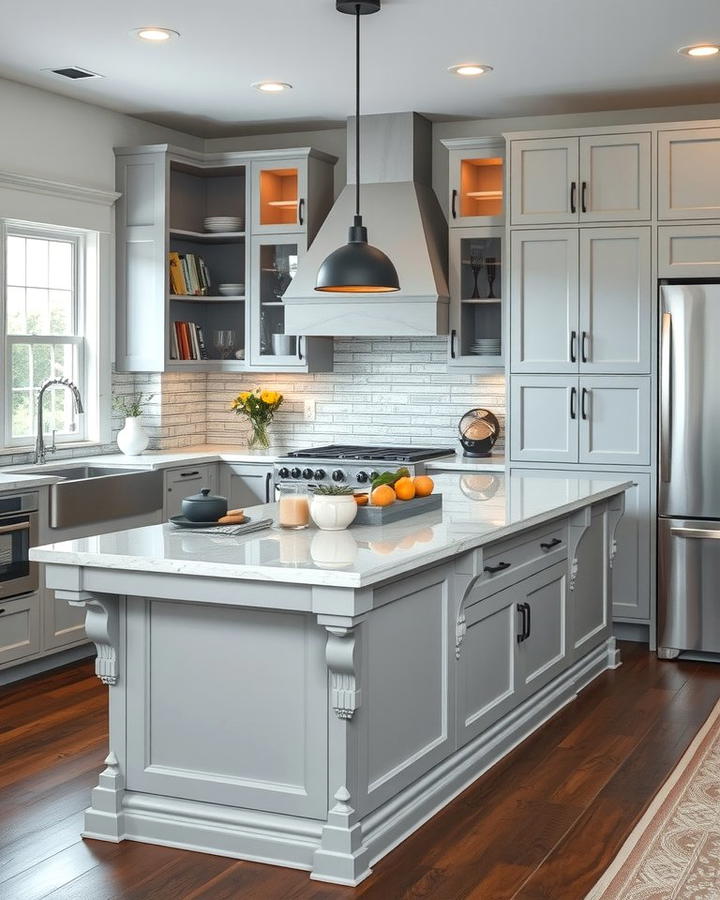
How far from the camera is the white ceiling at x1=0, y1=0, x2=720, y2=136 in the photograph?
4.75 m

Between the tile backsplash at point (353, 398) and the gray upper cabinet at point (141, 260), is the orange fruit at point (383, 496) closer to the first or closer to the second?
the tile backsplash at point (353, 398)

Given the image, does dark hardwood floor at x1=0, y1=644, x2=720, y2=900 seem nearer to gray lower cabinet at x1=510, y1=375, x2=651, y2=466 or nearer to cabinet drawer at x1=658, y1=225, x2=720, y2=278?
gray lower cabinet at x1=510, y1=375, x2=651, y2=466

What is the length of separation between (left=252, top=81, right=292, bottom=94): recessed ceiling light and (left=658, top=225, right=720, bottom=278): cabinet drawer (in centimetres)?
206

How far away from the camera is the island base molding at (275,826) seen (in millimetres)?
3266

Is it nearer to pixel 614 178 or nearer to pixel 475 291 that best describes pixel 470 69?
pixel 614 178

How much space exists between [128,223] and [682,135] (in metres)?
3.12

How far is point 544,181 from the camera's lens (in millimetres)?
6184

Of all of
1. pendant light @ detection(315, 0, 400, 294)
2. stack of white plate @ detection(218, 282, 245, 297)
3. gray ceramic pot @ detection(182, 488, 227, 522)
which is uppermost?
stack of white plate @ detection(218, 282, 245, 297)

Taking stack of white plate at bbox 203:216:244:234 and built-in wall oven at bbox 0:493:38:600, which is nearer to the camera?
built-in wall oven at bbox 0:493:38:600

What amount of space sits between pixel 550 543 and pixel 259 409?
282cm

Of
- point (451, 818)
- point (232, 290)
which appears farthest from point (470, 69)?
point (451, 818)

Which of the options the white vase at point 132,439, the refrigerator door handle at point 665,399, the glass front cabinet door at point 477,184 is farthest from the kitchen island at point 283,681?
the glass front cabinet door at point 477,184

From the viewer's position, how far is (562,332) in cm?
620

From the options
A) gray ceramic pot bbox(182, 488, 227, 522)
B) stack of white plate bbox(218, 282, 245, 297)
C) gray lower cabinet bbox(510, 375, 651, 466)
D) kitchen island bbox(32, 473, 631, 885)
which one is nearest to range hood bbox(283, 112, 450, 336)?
stack of white plate bbox(218, 282, 245, 297)
